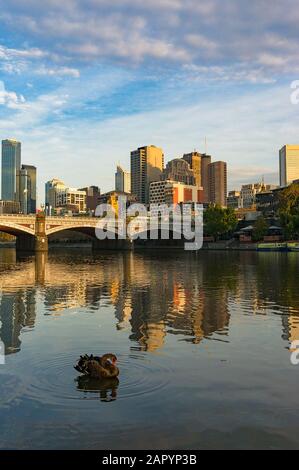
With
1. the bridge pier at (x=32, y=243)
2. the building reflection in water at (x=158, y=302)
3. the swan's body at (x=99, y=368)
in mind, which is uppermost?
the bridge pier at (x=32, y=243)

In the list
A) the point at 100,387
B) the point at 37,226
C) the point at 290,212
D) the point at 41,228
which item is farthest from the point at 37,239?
the point at 100,387

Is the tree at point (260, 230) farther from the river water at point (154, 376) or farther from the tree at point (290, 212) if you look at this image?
the river water at point (154, 376)

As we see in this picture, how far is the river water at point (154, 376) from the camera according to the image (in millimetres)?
10883

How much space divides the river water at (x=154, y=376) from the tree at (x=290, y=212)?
96.2 meters

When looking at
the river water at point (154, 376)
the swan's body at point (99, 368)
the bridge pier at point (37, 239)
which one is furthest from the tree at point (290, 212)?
the swan's body at point (99, 368)

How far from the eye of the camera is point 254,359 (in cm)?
1714

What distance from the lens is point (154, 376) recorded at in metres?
15.0

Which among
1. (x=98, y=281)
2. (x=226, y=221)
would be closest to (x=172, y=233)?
(x=226, y=221)

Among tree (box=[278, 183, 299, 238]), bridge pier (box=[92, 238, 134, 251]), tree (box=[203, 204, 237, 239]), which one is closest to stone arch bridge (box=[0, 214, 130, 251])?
bridge pier (box=[92, 238, 134, 251])

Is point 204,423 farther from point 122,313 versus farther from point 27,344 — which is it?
point 122,313

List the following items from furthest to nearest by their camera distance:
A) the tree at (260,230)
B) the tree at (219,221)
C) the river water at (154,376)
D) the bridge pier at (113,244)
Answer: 1. the bridge pier at (113,244)
2. the tree at (219,221)
3. the tree at (260,230)
4. the river water at (154,376)
